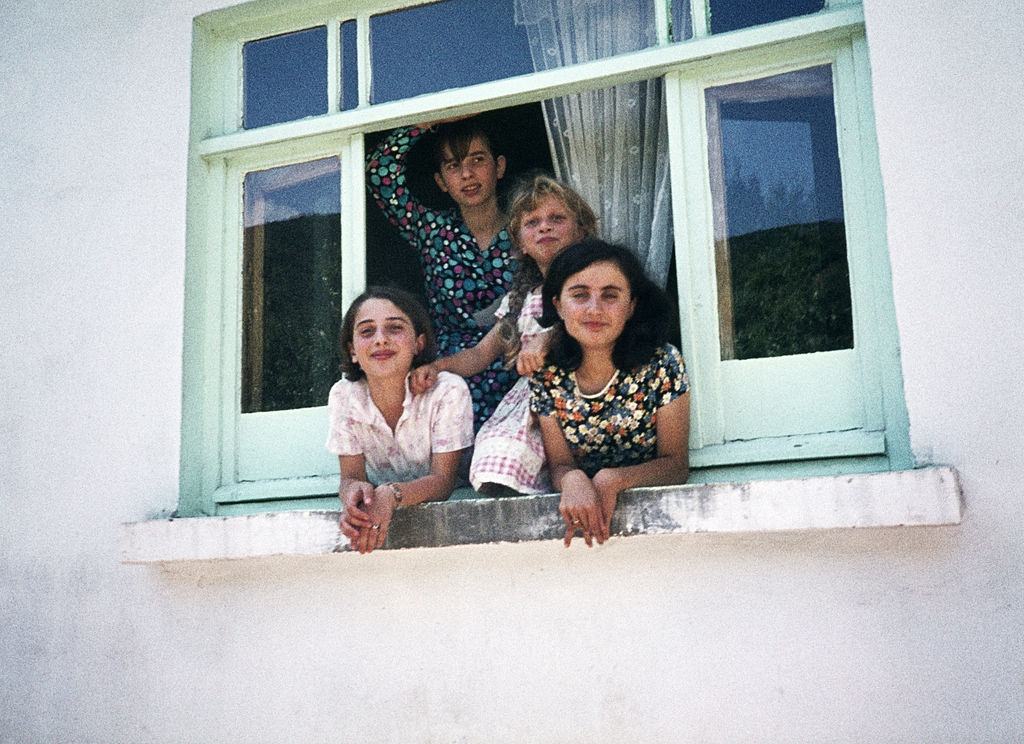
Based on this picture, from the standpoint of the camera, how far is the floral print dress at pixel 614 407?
3180mm

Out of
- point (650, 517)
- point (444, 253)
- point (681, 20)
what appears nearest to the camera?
point (650, 517)

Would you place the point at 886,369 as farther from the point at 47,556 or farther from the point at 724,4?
the point at 47,556

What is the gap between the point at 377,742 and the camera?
333cm

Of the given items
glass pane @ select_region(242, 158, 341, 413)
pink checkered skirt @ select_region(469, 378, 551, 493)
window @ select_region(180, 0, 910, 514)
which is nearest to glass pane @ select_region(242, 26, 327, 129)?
window @ select_region(180, 0, 910, 514)

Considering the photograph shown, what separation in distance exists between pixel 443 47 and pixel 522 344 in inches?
42.6

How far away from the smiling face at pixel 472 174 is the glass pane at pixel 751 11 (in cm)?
130

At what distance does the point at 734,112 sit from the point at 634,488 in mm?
1214

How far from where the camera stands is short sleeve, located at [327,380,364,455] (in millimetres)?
3465

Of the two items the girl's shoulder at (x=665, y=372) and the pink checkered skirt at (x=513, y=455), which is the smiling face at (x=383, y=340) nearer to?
the pink checkered skirt at (x=513, y=455)

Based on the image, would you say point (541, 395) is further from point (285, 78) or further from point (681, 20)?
point (285, 78)

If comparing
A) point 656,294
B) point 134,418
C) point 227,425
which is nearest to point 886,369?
point 656,294

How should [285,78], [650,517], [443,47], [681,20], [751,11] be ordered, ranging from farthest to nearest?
1. [285,78]
2. [443,47]
3. [681,20]
4. [751,11]
5. [650,517]

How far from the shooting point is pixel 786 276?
3.28 metres

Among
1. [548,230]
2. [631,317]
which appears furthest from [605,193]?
[631,317]
